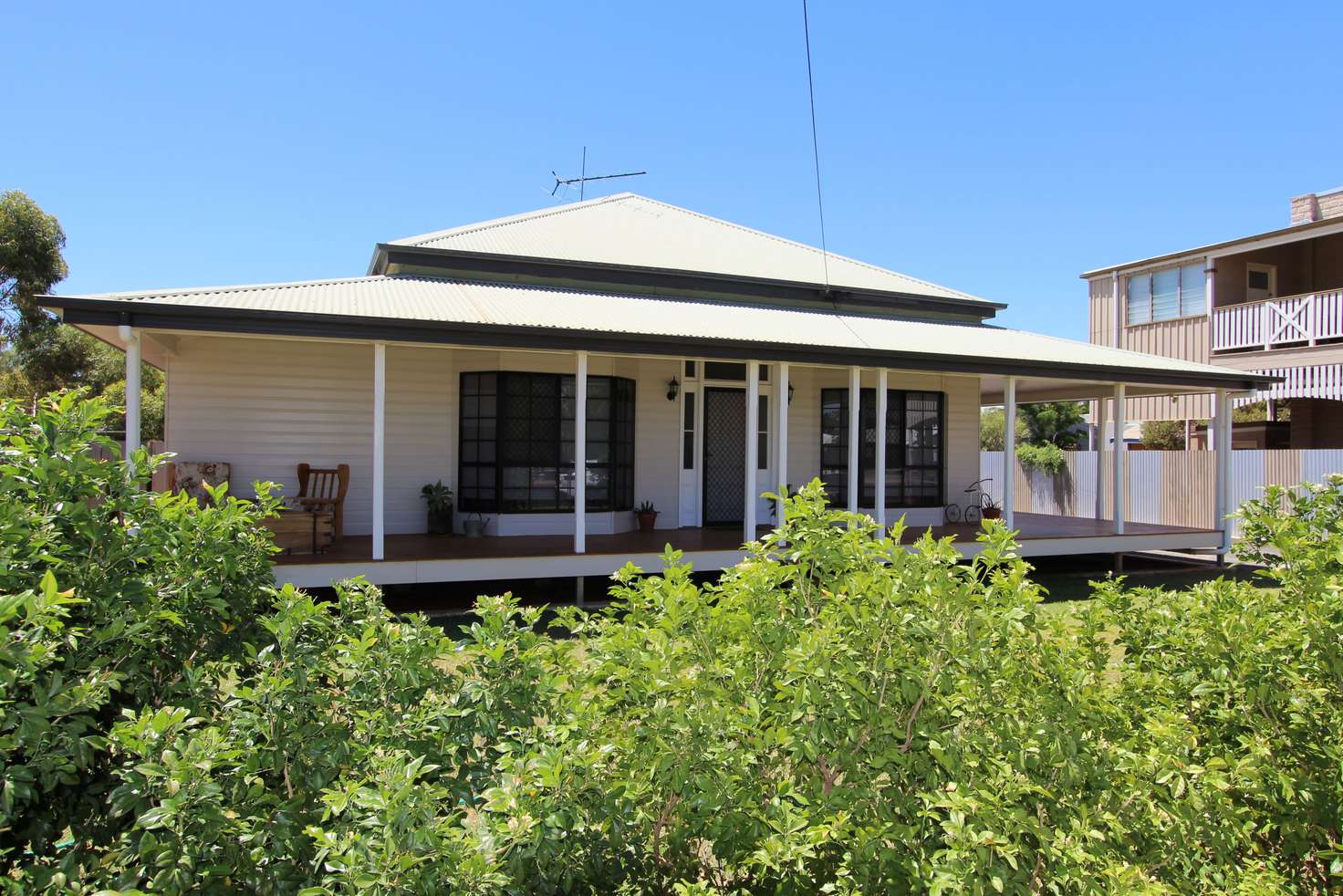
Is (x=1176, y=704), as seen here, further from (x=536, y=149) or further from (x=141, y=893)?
(x=536, y=149)

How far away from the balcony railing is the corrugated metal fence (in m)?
3.53

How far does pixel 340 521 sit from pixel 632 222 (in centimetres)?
925

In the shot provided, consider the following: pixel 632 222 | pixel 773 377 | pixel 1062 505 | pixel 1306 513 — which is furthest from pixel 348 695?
pixel 1062 505

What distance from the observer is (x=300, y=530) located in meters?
9.52

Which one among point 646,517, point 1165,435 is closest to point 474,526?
point 646,517

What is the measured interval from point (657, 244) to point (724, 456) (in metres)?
4.90

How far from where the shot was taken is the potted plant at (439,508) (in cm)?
1160

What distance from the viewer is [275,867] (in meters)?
2.18

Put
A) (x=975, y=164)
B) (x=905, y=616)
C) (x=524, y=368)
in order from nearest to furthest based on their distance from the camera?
(x=905, y=616)
(x=524, y=368)
(x=975, y=164)

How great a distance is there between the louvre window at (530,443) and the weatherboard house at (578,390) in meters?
0.03

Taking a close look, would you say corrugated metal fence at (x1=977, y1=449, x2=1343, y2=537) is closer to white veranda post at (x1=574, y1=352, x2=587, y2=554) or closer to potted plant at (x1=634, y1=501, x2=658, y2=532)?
potted plant at (x1=634, y1=501, x2=658, y2=532)

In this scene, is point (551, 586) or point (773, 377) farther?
point (773, 377)

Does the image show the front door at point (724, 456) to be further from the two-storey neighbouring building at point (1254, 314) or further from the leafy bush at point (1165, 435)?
the leafy bush at point (1165, 435)

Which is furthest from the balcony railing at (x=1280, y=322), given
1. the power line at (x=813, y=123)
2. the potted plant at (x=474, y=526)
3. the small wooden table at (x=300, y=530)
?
the small wooden table at (x=300, y=530)
